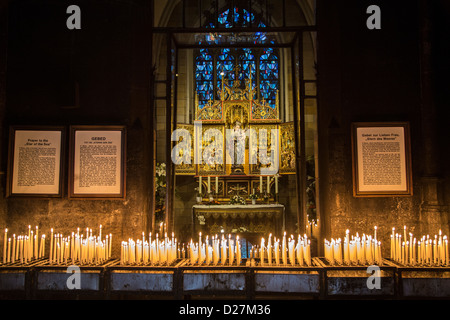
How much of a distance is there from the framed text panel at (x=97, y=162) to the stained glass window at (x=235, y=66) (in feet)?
23.0

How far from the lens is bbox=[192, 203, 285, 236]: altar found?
8789 millimetres

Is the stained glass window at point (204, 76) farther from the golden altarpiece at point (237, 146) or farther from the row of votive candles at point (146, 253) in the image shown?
the row of votive candles at point (146, 253)

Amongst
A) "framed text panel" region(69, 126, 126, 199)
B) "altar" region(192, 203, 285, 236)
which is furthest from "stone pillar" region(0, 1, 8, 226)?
"altar" region(192, 203, 285, 236)

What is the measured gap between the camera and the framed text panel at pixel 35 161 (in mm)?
5559

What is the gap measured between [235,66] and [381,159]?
802cm

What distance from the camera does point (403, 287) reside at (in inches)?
169

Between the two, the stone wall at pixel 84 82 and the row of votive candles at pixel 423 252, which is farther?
the stone wall at pixel 84 82

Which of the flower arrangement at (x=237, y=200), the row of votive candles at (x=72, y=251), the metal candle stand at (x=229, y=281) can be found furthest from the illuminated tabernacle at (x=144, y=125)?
the flower arrangement at (x=237, y=200)

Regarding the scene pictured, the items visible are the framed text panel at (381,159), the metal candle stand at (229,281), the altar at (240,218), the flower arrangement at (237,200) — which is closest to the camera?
the metal candle stand at (229,281)

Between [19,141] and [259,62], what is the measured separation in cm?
908

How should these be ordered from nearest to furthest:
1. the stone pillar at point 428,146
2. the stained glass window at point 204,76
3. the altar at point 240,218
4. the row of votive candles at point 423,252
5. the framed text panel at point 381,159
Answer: the row of votive candles at point 423,252 → the stone pillar at point 428,146 → the framed text panel at point 381,159 → the altar at point 240,218 → the stained glass window at point 204,76

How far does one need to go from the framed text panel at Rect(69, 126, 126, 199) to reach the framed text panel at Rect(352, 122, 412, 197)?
12.6ft

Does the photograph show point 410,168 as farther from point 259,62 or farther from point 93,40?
point 259,62

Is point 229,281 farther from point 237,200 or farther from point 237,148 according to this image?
point 237,148
